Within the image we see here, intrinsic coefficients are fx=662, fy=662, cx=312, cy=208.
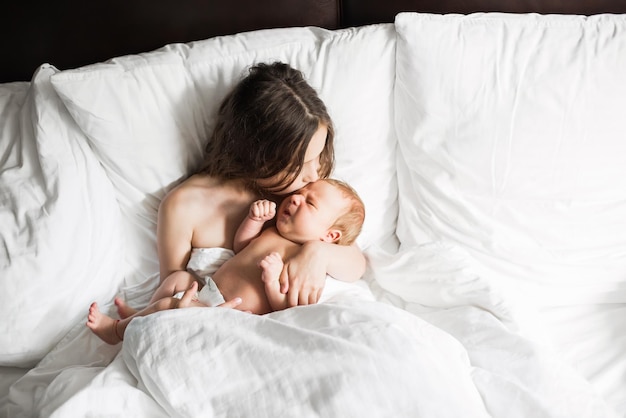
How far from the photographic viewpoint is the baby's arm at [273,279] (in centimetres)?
132

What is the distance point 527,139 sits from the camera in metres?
1.49

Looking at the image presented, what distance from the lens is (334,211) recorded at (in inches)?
56.5

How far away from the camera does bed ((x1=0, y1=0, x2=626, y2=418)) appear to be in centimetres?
130

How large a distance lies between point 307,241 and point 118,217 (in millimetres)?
439

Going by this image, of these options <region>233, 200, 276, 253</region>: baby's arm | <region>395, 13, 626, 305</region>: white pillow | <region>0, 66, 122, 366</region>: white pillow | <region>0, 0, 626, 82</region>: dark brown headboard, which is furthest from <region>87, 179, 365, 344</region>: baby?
<region>0, 0, 626, 82</region>: dark brown headboard

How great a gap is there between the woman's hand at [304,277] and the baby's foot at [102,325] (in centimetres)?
34

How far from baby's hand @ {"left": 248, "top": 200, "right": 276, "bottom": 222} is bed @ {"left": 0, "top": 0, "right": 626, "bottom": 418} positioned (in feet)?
0.71

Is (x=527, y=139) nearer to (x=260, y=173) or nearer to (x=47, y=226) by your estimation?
(x=260, y=173)

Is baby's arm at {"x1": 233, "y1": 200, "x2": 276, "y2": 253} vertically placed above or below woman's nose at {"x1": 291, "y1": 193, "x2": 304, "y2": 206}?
below

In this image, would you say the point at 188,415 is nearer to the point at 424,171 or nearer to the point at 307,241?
the point at 307,241

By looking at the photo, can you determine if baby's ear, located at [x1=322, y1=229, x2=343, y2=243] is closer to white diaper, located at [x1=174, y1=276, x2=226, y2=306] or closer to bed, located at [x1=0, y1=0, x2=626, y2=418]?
bed, located at [x1=0, y1=0, x2=626, y2=418]

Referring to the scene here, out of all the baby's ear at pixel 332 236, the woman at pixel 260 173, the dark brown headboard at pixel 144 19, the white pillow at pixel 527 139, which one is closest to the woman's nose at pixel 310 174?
the woman at pixel 260 173

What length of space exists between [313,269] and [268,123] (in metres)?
0.32

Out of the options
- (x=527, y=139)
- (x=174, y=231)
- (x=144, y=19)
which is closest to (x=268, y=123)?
(x=174, y=231)
